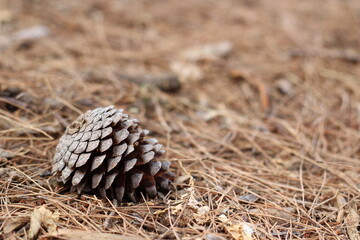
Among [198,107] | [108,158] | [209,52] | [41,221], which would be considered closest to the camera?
[41,221]

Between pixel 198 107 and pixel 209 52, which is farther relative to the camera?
pixel 209 52

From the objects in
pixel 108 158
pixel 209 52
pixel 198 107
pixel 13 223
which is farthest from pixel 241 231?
pixel 209 52

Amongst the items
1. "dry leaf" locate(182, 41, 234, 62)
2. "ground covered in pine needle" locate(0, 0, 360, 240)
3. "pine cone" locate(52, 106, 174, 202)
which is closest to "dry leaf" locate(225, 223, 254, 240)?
"ground covered in pine needle" locate(0, 0, 360, 240)

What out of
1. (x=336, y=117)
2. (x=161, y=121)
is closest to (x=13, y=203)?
(x=161, y=121)

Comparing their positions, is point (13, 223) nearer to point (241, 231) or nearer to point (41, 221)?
point (41, 221)

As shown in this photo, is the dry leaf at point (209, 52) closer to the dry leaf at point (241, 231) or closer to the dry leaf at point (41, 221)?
the dry leaf at point (241, 231)

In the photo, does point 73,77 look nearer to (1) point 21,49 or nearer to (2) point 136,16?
(1) point 21,49
